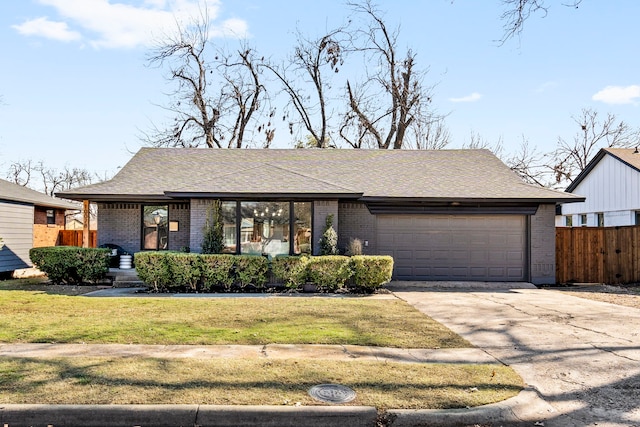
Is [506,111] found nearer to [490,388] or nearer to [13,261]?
[490,388]

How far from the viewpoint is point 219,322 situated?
773cm

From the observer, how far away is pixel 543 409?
420 cm

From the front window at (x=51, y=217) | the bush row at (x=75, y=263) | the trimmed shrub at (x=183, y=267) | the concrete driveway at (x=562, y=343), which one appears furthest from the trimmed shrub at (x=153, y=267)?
the front window at (x=51, y=217)

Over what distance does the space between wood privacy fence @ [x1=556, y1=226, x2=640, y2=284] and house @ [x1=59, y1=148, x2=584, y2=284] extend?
111 cm

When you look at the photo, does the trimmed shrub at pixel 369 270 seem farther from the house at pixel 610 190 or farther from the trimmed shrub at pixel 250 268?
the house at pixel 610 190

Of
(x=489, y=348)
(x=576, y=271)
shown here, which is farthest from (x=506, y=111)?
(x=489, y=348)

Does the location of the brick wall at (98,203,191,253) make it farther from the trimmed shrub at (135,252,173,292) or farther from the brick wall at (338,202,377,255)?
the brick wall at (338,202,377,255)

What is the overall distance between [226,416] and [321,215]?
9620 millimetres

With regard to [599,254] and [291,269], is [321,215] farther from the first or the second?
[599,254]

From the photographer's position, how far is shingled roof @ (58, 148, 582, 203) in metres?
13.4

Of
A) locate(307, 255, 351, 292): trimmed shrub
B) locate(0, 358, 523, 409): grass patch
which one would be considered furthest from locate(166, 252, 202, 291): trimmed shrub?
locate(0, 358, 523, 409): grass patch

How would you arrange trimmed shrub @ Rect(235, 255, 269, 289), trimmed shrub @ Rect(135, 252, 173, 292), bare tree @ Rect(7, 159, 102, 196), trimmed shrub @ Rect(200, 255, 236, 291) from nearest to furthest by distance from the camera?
1. trimmed shrub @ Rect(135, 252, 173, 292)
2. trimmed shrub @ Rect(200, 255, 236, 291)
3. trimmed shrub @ Rect(235, 255, 269, 289)
4. bare tree @ Rect(7, 159, 102, 196)

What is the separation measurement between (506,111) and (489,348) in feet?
57.7

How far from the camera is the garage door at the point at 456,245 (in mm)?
14352
